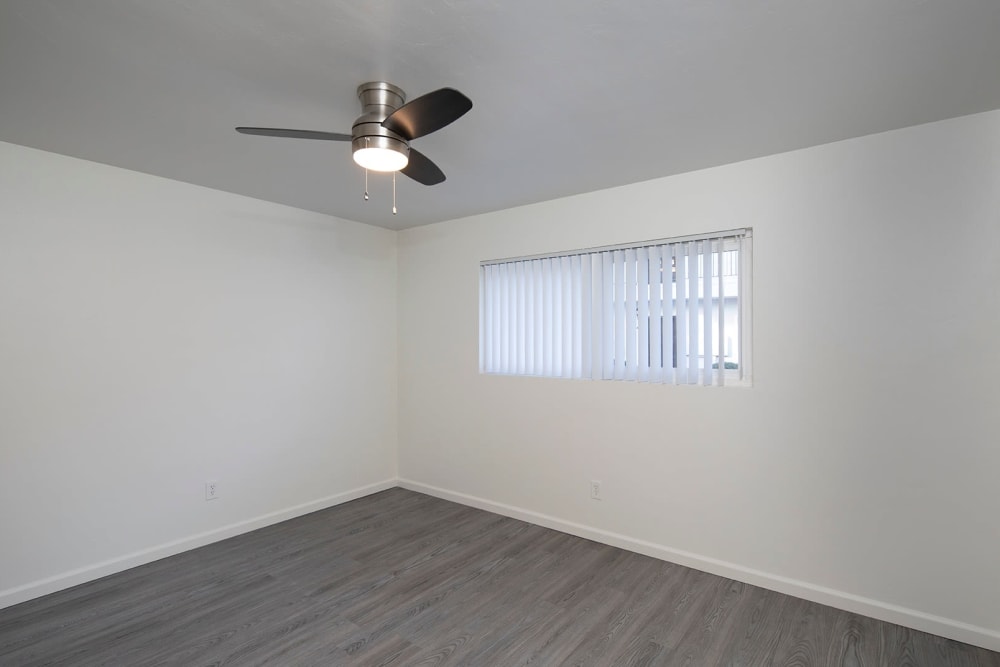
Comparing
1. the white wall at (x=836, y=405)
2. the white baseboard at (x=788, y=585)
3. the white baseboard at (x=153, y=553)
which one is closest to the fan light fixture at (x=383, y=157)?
the white wall at (x=836, y=405)

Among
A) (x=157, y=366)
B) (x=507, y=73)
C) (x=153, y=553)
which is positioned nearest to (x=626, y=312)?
(x=507, y=73)

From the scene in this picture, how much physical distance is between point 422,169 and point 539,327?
75.1 inches

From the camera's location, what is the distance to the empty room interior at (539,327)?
182 cm

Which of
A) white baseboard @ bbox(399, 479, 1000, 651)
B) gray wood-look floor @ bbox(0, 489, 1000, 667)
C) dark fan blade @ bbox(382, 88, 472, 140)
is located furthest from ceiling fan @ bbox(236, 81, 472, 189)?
white baseboard @ bbox(399, 479, 1000, 651)

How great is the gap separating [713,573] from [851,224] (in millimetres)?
2158

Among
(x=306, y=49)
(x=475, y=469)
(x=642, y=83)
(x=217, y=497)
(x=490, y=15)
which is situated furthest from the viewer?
(x=475, y=469)

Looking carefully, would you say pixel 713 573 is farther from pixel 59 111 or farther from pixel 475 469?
pixel 59 111

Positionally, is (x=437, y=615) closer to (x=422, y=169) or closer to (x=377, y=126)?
(x=422, y=169)

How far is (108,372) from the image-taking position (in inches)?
117

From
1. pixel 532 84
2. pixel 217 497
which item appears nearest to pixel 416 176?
pixel 532 84

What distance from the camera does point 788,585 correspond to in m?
2.69

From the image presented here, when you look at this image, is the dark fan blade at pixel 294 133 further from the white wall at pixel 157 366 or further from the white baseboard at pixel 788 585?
the white baseboard at pixel 788 585

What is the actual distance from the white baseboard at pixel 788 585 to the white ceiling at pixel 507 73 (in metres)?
2.42

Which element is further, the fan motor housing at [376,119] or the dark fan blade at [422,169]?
the dark fan blade at [422,169]
